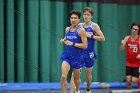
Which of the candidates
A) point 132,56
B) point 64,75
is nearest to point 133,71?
point 132,56

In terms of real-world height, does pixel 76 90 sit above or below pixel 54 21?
below

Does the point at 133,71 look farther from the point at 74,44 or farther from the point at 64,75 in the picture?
the point at 64,75

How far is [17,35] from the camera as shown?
984 cm

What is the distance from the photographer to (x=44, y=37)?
10047 mm

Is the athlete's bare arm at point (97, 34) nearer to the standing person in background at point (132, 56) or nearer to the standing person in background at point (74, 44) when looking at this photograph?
the standing person in background at point (74, 44)

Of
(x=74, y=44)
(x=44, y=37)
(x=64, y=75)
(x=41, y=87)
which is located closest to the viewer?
(x=64, y=75)

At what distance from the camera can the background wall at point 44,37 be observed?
9.81 meters

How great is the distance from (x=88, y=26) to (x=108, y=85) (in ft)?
8.53

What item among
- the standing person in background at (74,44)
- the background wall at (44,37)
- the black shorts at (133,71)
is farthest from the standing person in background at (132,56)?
the standing person in background at (74,44)

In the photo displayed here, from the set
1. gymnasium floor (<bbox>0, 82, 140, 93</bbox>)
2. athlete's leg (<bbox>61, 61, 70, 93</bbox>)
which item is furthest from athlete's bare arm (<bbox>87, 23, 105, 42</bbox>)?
gymnasium floor (<bbox>0, 82, 140, 93</bbox>)

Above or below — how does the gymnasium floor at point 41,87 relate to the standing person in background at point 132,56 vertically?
below

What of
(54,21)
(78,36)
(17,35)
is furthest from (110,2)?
(78,36)

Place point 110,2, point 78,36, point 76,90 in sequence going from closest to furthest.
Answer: point 78,36 < point 76,90 < point 110,2

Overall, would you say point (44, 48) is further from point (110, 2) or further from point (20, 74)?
point (110, 2)
